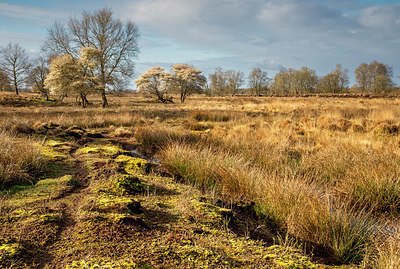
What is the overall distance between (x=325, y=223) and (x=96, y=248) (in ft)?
7.96

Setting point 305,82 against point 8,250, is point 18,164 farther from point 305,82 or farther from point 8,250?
point 305,82

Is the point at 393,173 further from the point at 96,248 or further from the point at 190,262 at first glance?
the point at 96,248

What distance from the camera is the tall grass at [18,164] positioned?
10.9 ft

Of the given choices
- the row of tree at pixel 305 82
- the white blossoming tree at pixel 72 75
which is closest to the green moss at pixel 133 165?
the white blossoming tree at pixel 72 75

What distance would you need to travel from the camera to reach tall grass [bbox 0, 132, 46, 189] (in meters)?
3.32

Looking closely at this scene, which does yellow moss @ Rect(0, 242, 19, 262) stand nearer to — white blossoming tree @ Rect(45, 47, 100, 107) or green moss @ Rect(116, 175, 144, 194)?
green moss @ Rect(116, 175, 144, 194)

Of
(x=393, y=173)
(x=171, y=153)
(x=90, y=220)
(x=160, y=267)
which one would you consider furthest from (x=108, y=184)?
(x=393, y=173)

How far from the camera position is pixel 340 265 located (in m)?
2.25

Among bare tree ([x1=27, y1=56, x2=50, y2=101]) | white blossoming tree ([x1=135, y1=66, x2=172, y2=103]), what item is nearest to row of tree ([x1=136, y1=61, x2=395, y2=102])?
white blossoming tree ([x1=135, y1=66, x2=172, y2=103])

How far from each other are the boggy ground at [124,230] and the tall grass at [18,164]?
27 cm

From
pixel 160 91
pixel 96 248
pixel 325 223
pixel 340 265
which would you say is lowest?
pixel 340 265

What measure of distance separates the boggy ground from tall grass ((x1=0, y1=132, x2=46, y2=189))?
0.89ft

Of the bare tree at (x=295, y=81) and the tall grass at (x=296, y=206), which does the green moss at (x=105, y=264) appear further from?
the bare tree at (x=295, y=81)

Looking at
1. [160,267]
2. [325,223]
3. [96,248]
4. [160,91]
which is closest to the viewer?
[160,267]
